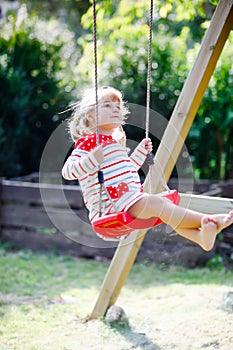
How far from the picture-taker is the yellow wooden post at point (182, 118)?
114 inches

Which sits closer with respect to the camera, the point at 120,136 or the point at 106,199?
the point at 106,199

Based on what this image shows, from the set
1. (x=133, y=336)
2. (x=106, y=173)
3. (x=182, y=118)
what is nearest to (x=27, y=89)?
(x=182, y=118)

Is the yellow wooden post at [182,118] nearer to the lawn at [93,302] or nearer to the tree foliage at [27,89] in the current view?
the lawn at [93,302]

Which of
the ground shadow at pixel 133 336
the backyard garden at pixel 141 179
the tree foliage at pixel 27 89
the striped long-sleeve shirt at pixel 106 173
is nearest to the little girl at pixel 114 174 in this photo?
the striped long-sleeve shirt at pixel 106 173

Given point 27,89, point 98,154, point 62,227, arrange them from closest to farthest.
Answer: point 98,154
point 62,227
point 27,89

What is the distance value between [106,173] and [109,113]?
290mm

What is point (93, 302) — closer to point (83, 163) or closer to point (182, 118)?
point (182, 118)

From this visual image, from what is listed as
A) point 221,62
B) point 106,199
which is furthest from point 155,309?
point 221,62

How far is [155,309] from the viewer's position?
3561 mm

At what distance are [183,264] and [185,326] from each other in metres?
1.41

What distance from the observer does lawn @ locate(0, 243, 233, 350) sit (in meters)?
3.01

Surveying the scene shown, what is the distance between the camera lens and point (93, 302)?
3789 mm

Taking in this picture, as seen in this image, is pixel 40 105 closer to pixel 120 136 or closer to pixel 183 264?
pixel 183 264

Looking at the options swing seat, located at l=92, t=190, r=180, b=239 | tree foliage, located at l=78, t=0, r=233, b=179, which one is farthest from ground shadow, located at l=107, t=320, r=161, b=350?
tree foliage, located at l=78, t=0, r=233, b=179
